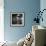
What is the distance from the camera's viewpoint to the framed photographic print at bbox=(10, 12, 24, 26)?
576 cm

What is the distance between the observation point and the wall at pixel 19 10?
18.8ft

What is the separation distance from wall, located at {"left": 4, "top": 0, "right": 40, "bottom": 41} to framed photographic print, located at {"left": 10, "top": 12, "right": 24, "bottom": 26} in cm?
13

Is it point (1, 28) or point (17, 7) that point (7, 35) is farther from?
point (17, 7)

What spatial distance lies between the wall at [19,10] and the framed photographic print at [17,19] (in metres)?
0.13

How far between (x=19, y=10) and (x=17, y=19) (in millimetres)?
391

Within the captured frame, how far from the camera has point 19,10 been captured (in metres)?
5.77

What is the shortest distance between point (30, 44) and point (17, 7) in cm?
257

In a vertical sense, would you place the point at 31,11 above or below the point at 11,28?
above

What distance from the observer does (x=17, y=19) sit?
5.80 metres

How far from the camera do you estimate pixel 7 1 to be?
5.71 meters

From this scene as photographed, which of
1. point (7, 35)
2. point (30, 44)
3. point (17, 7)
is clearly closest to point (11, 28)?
point (7, 35)

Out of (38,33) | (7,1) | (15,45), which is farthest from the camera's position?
(7,1)

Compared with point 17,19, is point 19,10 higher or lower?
higher

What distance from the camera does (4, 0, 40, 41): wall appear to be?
5731 mm
